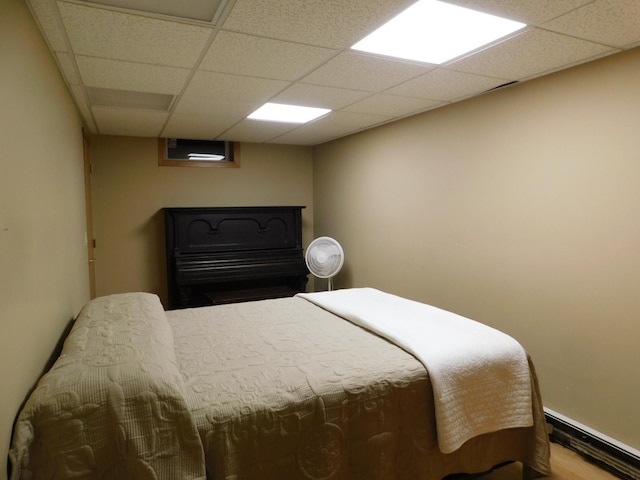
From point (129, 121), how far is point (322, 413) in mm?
3210

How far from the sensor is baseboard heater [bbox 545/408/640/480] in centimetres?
212

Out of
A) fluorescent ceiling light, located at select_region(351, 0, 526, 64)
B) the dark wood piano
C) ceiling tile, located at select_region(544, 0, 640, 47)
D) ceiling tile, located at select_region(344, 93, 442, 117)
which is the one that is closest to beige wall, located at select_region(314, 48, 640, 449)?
ceiling tile, located at select_region(344, 93, 442, 117)

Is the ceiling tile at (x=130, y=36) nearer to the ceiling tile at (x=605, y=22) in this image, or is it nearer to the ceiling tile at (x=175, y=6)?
the ceiling tile at (x=175, y=6)

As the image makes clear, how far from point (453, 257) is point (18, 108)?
2.84 meters

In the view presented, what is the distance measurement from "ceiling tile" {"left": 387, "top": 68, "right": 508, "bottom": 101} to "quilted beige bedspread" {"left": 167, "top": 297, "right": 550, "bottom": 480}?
1.59 meters

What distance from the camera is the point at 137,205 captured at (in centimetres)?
457

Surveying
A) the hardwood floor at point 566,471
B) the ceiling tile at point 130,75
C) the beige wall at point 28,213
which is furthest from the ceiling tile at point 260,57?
the hardwood floor at point 566,471

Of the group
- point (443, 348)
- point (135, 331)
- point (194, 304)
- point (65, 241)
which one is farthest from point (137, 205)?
point (443, 348)

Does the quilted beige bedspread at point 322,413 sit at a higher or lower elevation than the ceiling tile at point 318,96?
lower

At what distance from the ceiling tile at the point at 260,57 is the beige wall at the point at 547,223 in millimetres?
1405

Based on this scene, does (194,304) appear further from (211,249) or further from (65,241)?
(65,241)

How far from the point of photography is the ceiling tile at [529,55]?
6.44ft

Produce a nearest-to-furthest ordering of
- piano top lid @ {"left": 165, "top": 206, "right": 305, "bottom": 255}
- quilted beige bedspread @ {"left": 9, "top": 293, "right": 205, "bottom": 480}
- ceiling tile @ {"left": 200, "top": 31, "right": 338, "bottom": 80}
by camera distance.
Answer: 1. quilted beige bedspread @ {"left": 9, "top": 293, "right": 205, "bottom": 480}
2. ceiling tile @ {"left": 200, "top": 31, "right": 338, "bottom": 80}
3. piano top lid @ {"left": 165, "top": 206, "right": 305, "bottom": 255}

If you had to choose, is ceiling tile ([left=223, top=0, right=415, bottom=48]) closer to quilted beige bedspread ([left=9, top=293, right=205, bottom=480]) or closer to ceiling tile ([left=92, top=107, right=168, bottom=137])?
quilted beige bedspread ([left=9, top=293, right=205, bottom=480])
